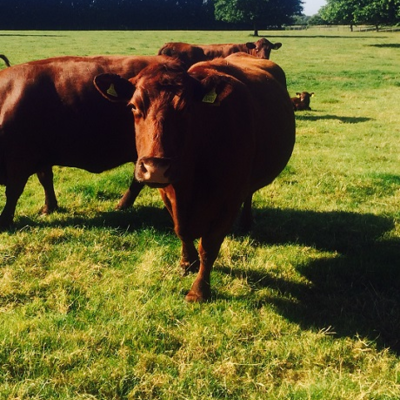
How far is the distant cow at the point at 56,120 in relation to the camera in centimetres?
470

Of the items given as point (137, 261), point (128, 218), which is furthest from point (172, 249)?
point (128, 218)

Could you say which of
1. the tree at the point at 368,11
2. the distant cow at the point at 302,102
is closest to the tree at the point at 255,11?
the tree at the point at 368,11

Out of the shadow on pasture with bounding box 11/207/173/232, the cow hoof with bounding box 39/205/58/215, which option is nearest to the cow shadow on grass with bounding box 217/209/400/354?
the shadow on pasture with bounding box 11/207/173/232

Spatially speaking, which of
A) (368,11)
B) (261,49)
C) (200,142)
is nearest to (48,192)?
(200,142)

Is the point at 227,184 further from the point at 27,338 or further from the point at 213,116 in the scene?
the point at 27,338

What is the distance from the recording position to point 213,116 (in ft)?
11.2

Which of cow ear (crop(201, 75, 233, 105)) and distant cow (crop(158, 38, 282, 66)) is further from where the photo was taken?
distant cow (crop(158, 38, 282, 66))

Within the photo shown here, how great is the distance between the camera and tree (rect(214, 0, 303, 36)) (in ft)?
200

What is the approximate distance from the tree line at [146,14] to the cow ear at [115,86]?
6138cm

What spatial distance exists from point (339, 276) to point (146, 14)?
2963 inches

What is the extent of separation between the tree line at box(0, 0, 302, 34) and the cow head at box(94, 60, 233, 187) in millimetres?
61503

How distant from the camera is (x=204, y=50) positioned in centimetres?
1359

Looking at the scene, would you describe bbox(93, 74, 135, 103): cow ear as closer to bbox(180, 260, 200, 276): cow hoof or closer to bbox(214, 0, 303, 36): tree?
bbox(180, 260, 200, 276): cow hoof

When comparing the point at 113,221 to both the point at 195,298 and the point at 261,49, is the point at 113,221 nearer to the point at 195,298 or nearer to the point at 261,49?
the point at 195,298
